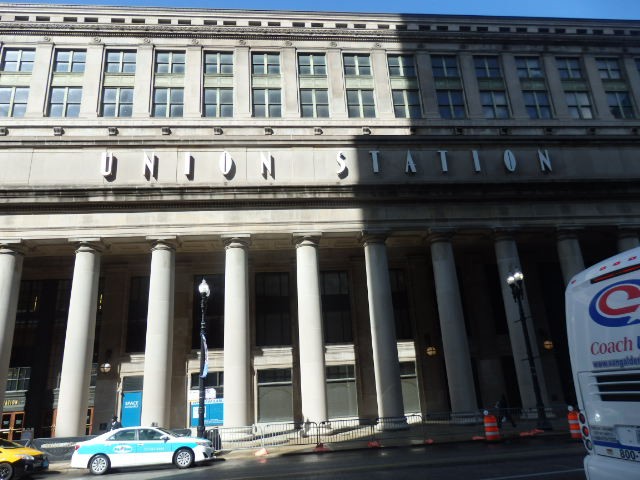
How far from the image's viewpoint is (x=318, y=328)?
24172 millimetres

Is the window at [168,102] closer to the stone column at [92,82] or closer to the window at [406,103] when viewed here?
the stone column at [92,82]

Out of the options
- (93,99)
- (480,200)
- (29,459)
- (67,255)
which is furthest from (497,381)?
(93,99)

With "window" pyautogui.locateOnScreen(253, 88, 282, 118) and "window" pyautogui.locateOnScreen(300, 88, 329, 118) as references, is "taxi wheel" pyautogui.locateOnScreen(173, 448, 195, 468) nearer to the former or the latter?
"window" pyautogui.locateOnScreen(253, 88, 282, 118)

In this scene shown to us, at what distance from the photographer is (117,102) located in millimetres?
31203

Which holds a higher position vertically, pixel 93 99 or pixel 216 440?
pixel 93 99

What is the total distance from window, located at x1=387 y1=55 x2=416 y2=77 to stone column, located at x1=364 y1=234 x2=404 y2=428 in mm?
15215

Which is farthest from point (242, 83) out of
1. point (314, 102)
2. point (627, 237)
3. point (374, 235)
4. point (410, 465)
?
point (410, 465)

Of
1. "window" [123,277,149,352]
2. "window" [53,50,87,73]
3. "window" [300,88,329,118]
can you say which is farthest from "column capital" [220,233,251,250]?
"window" [53,50,87,73]

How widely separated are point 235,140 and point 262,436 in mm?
16916

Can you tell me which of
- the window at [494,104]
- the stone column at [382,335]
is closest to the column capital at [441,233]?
the stone column at [382,335]

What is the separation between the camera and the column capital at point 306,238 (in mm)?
25766

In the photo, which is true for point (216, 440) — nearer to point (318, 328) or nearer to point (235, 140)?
point (318, 328)

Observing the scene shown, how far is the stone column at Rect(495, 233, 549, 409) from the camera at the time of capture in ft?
81.3

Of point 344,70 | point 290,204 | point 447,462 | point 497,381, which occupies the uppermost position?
point 344,70
